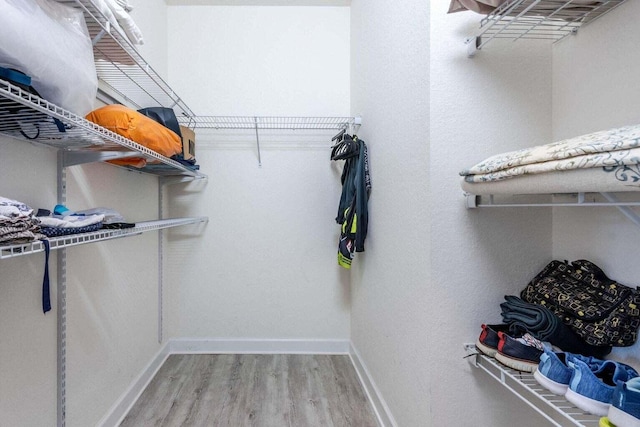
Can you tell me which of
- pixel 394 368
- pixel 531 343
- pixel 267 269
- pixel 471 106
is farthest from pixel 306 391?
pixel 471 106

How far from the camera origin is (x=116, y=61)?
1.20m

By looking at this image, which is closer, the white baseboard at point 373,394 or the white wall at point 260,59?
the white baseboard at point 373,394

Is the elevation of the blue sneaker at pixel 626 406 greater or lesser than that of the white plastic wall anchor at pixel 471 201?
lesser

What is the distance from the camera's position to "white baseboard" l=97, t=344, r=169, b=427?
1.51 metres

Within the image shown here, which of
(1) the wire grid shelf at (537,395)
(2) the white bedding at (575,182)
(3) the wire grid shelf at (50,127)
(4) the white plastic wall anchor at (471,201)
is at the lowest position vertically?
(1) the wire grid shelf at (537,395)

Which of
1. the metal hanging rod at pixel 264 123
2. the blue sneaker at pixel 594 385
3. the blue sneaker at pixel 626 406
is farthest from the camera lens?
the metal hanging rod at pixel 264 123

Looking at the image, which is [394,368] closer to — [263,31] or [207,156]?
[207,156]

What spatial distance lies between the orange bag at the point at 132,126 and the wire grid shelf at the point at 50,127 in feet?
0.15

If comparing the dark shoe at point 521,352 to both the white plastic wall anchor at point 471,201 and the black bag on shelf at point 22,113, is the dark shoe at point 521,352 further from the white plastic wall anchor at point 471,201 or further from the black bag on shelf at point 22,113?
the black bag on shelf at point 22,113

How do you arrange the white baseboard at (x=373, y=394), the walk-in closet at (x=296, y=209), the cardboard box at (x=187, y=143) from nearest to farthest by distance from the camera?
1. the walk-in closet at (x=296, y=209)
2. the white baseboard at (x=373, y=394)
3. the cardboard box at (x=187, y=143)

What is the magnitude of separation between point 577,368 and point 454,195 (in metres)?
0.58

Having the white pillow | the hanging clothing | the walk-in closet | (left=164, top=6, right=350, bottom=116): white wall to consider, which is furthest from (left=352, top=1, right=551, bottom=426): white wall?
(left=164, top=6, right=350, bottom=116): white wall

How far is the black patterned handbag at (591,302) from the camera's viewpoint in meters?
0.81

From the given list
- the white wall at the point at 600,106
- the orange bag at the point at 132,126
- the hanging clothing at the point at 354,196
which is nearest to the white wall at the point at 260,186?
the hanging clothing at the point at 354,196
